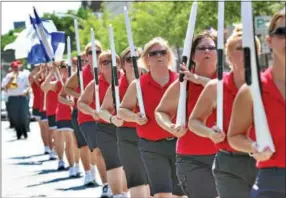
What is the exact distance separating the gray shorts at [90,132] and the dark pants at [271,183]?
6.20 metres

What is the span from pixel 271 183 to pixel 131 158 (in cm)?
422

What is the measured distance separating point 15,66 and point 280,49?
17107 mm

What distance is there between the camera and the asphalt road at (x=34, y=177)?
38.4 ft

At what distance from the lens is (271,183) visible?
14.6ft

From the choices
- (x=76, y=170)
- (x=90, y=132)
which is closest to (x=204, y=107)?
(x=90, y=132)

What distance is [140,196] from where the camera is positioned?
8.62 meters

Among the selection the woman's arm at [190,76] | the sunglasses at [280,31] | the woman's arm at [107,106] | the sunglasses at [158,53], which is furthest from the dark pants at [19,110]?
the sunglasses at [280,31]

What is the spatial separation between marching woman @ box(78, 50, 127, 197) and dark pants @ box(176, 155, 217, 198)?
315 centimetres

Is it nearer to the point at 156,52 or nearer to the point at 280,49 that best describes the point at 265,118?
the point at 280,49

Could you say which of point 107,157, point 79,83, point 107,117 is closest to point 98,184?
point 79,83

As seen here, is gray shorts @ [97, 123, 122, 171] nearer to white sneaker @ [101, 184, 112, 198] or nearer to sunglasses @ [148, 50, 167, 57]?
white sneaker @ [101, 184, 112, 198]

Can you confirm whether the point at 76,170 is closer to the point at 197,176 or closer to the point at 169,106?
the point at 169,106

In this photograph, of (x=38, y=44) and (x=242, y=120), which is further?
(x=38, y=44)

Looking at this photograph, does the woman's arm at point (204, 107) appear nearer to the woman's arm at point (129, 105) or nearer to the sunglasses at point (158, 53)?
the sunglasses at point (158, 53)
